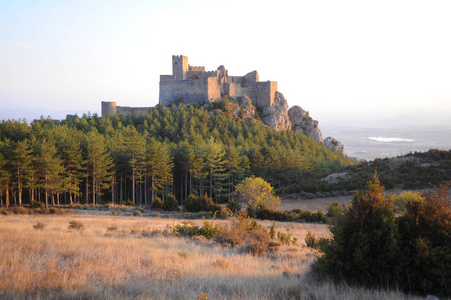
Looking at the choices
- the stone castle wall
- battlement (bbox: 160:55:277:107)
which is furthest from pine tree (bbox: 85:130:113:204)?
battlement (bbox: 160:55:277:107)

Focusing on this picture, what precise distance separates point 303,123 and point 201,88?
27710 millimetres

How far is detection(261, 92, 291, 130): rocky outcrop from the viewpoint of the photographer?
75625 mm

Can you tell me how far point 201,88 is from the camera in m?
72.4

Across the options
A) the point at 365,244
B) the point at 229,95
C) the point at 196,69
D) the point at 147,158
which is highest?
the point at 196,69

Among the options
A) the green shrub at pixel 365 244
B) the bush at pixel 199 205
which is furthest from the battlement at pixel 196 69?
the green shrub at pixel 365 244

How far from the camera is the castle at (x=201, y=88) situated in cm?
7225

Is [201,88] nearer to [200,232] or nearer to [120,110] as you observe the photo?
[120,110]

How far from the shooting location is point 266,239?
10148mm

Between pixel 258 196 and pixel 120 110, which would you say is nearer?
pixel 258 196

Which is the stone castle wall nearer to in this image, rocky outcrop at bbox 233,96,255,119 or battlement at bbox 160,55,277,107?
battlement at bbox 160,55,277,107

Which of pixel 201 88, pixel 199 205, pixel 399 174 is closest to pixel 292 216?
pixel 199 205

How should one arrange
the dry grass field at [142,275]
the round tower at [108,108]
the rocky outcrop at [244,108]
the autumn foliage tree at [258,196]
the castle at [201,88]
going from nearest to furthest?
the dry grass field at [142,275], the autumn foliage tree at [258,196], the rocky outcrop at [244,108], the round tower at [108,108], the castle at [201,88]

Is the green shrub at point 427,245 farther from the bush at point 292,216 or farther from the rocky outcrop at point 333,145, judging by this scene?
the rocky outcrop at point 333,145

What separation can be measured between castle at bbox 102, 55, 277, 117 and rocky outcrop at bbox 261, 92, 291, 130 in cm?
138
